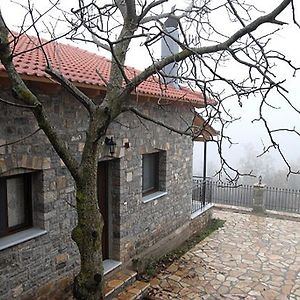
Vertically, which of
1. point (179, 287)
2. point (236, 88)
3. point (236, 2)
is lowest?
point (179, 287)

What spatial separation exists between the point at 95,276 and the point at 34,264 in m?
1.56

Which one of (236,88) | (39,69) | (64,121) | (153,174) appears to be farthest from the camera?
(153,174)

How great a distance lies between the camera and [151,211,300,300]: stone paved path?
266 inches

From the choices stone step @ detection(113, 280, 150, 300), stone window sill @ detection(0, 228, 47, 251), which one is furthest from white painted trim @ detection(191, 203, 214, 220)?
stone window sill @ detection(0, 228, 47, 251)

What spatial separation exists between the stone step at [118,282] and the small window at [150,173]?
201 centimetres

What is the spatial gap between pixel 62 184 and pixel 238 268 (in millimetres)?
4540

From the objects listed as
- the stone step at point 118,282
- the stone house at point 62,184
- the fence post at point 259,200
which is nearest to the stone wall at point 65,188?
the stone house at point 62,184

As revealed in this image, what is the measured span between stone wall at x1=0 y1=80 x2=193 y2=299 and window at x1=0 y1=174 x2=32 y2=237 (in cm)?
14

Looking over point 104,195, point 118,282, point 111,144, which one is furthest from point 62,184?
point 118,282

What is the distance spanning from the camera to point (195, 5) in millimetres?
6492

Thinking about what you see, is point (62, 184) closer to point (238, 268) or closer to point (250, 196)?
point (238, 268)

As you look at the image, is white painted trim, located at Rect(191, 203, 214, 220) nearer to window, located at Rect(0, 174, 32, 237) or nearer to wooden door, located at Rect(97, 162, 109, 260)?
wooden door, located at Rect(97, 162, 109, 260)

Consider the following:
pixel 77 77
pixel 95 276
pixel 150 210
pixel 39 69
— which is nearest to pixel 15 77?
pixel 39 69

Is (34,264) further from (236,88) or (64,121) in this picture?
(236,88)
